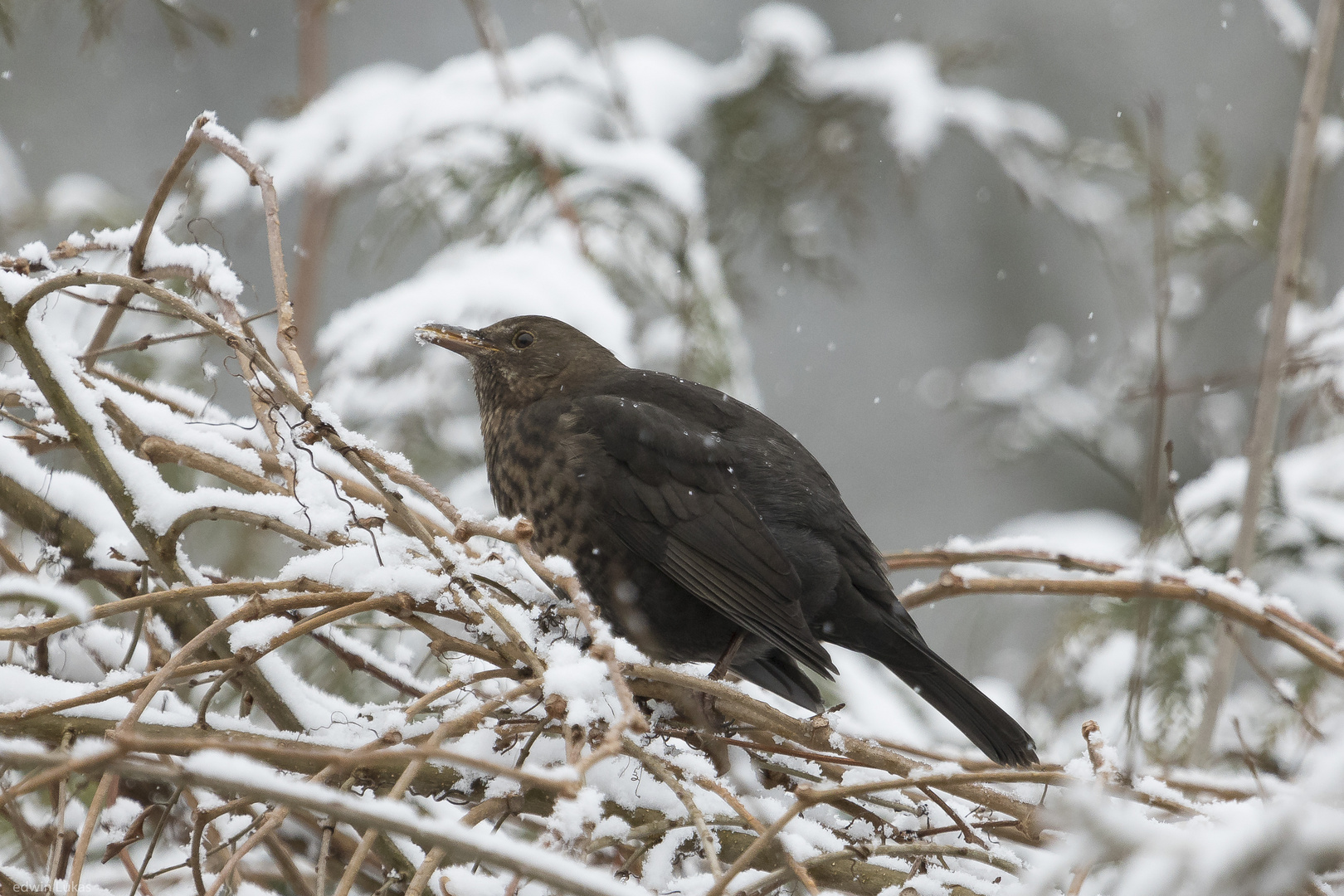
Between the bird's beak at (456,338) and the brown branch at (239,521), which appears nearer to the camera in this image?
the brown branch at (239,521)

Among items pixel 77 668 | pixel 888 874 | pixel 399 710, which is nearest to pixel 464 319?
pixel 77 668

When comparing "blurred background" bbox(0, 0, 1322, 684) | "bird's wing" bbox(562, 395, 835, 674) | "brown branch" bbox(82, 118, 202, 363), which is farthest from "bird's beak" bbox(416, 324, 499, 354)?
"brown branch" bbox(82, 118, 202, 363)

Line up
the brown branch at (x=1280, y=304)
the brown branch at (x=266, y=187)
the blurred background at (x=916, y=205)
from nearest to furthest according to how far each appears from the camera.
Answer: the brown branch at (x=266, y=187), the brown branch at (x=1280, y=304), the blurred background at (x=916, y=205)

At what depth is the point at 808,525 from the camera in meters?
2.36

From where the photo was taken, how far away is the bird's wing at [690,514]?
6.97 feet

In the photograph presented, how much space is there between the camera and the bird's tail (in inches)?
77.2

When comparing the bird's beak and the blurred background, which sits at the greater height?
the blurred background

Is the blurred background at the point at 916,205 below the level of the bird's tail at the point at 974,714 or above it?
above

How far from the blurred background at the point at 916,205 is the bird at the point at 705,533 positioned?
0.90 meters

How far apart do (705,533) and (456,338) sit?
76cm

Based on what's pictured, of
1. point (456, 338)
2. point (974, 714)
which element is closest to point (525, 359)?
point (456, 338)

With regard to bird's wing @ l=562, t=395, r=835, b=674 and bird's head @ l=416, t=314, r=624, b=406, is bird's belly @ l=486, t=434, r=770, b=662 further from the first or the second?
bird's head @ l=416, t=314, r=624, b=406

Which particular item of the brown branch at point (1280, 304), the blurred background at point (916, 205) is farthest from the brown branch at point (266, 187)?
the blurred background at point (916, 205)

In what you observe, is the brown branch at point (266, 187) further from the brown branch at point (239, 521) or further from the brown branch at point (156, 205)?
the brown branch at point (239, 521)
